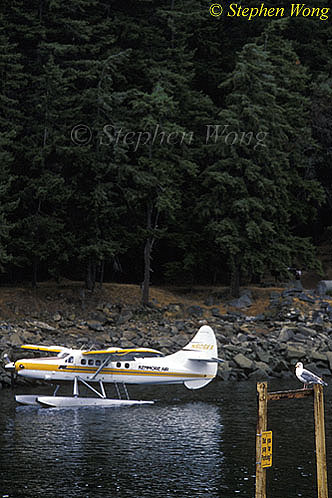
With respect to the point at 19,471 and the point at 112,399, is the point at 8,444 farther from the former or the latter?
the point at 112,399

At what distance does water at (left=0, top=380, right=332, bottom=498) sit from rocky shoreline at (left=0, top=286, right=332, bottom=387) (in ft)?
22.5

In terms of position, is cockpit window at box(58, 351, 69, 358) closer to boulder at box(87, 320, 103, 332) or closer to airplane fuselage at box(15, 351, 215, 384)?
airplane fuselage at box(15, 351, 215, 384)

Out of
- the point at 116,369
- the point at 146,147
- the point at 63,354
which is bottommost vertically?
the point at 116,369

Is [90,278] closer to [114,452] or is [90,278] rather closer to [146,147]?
[146,147]

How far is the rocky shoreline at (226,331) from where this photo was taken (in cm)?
4303

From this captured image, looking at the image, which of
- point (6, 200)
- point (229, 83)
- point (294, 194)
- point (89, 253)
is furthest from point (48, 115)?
point (294, 194)

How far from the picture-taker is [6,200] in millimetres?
52344

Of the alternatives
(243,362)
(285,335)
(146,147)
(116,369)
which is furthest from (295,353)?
(146,147)

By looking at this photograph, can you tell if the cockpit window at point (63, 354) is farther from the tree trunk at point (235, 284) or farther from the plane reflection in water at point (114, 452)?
the tree trunk at point (235, 284)

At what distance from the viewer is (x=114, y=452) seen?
2500 centimetres

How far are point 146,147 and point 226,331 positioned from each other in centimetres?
1417

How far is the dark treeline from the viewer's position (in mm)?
52031

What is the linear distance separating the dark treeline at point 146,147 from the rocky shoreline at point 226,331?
2618 mm

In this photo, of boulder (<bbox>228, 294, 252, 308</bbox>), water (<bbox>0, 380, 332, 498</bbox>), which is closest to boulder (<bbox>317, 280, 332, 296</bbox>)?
boulder (<bbox>228, 294, 252, 308</bbox>)
